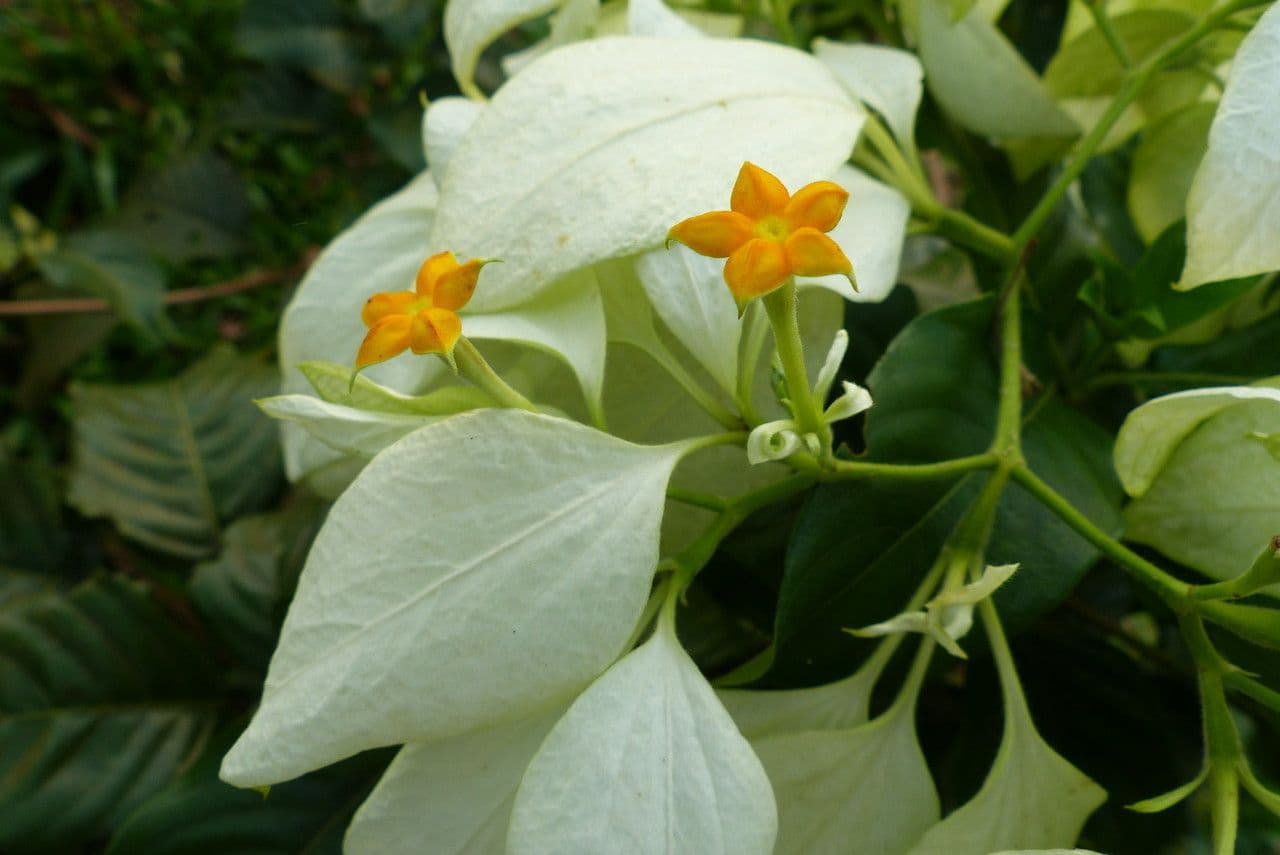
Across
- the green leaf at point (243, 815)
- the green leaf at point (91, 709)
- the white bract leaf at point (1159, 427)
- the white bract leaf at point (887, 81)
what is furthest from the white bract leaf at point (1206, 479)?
the green leaf at point (91, 709)

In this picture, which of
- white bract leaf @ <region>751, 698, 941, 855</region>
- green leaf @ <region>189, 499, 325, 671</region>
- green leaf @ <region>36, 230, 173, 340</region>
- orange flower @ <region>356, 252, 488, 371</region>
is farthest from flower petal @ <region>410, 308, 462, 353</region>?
green leaf @ <region>36, 230, 173, 340</region>

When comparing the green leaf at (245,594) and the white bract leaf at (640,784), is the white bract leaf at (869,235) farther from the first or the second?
the green leaf at (245,594)

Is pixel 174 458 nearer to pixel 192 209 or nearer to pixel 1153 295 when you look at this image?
pixel 192 209

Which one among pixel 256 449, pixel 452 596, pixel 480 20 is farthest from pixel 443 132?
pixel 256 449

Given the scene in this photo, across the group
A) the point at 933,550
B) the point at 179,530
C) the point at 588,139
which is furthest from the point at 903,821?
the point at 179,530

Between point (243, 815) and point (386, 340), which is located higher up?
point (386, 340)
